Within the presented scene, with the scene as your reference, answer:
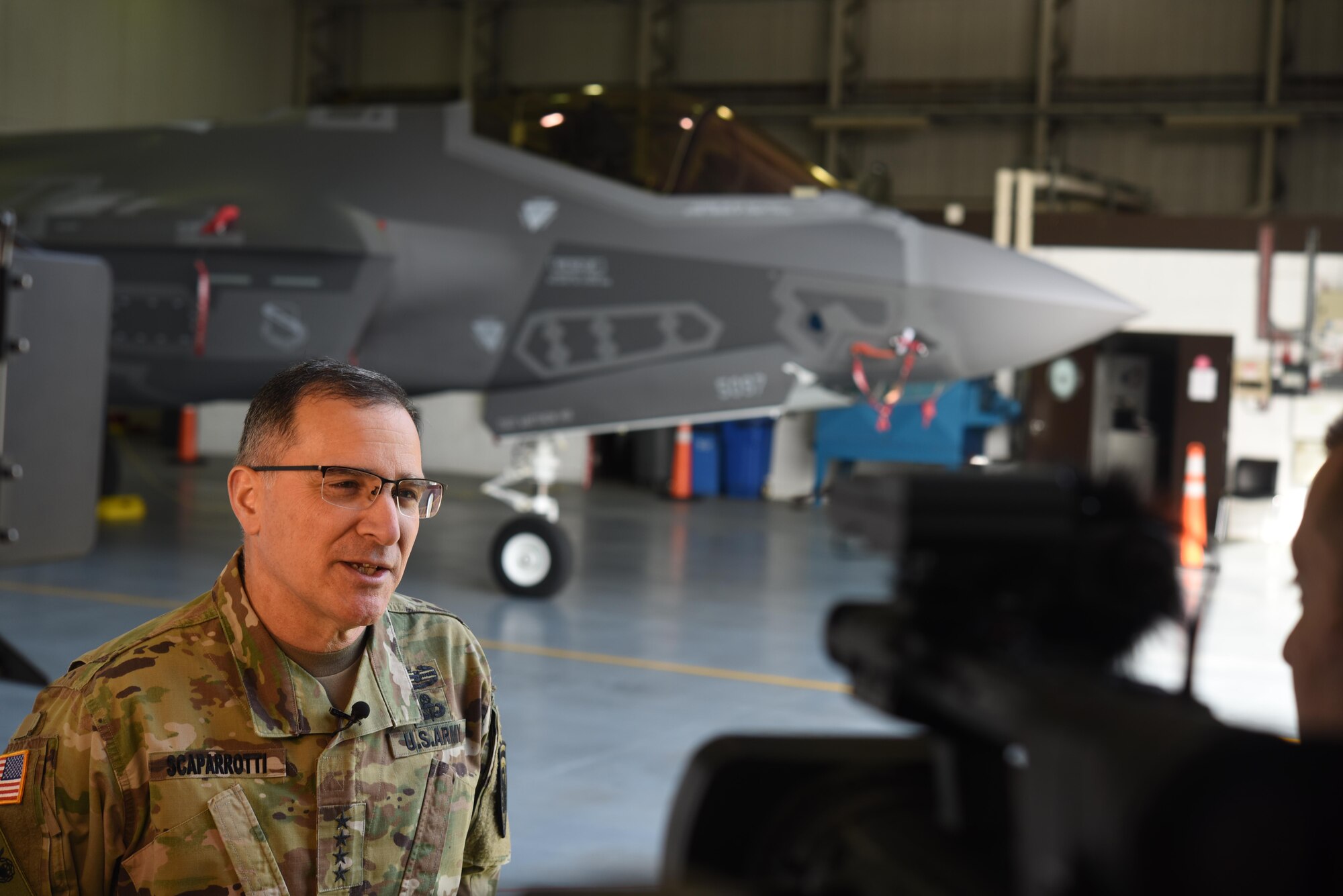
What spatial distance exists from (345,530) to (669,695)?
4377 mm

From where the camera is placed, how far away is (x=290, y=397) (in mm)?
1871

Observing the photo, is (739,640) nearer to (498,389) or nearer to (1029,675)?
(498,389)

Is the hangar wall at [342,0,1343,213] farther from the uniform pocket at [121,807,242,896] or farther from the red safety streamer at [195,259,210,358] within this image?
the uniform pocket at [121,807,242,896]

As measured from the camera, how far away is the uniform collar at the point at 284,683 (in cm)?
177

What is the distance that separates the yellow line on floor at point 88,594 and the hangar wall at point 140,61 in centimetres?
1088

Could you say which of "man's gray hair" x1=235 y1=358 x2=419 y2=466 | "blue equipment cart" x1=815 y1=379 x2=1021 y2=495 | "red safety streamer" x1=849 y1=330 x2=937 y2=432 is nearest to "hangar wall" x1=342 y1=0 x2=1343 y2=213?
"blue equipment cart" x1=815 y1=379 x2=1021 y2=495

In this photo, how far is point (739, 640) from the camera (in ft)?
24.1

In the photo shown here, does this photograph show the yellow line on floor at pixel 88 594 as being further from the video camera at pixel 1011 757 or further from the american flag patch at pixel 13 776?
the video camera at pixel 1011 757

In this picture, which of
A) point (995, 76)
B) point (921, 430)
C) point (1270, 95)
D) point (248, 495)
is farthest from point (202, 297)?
point (1270, 95)

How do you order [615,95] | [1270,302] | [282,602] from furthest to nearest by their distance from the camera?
[1270,302], [615,95], [282,602]

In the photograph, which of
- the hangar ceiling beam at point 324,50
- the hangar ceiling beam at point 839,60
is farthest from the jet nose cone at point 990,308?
the hangar ceiling beam at point 324,50

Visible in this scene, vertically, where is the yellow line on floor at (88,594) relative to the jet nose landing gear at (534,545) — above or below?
below

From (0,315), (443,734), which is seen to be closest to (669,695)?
(0,315)

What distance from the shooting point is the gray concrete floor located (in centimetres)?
461
